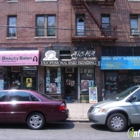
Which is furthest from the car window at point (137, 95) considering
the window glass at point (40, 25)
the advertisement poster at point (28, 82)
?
the window glass at point (40, 25)

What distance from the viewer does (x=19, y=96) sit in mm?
8609

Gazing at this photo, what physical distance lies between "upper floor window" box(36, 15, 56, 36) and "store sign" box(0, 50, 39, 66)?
1.93m

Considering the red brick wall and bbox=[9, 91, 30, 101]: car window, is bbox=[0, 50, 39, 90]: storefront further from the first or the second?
bbox=[9, 91, 30, 101]: car window

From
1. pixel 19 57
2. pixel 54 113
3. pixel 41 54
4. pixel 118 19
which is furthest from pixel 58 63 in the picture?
pixel 54 113

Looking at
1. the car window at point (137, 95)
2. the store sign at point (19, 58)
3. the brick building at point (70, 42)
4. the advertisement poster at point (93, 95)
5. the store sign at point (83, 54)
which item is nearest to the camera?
the car window at point (137, 95)

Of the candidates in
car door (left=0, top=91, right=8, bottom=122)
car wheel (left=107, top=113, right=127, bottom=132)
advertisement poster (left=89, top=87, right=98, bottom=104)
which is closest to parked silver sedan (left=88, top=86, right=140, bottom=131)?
car wheel (left=107, top=113, right=127, bottom=132)

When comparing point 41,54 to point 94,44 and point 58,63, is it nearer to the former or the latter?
point 58,63

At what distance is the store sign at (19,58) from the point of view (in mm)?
15859

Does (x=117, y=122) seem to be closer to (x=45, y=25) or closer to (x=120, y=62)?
(x=120, y=62)

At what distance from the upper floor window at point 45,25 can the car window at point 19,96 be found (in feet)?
29.5

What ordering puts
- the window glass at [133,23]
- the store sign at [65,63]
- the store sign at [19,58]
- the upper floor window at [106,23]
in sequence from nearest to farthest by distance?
the store sign at [65,63] < the store sign at [19,58] < the upper floor window at [106,23] < the window glass at [133,23]

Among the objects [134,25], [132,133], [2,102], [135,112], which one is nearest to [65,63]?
[134,25]

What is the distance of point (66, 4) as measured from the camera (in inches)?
669

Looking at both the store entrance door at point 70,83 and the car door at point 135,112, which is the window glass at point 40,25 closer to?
the store entrance door at point 70,83
